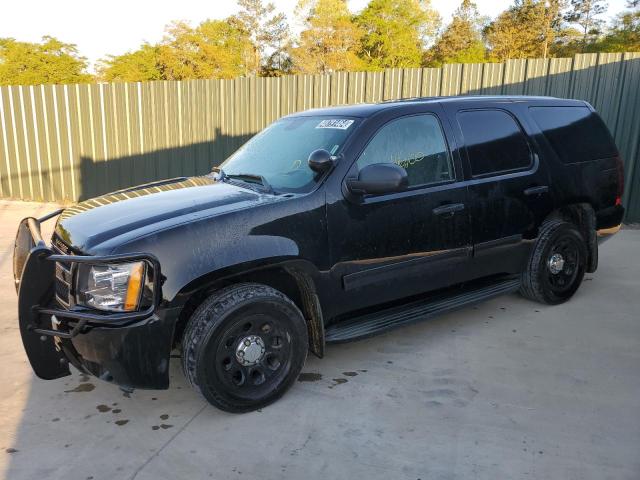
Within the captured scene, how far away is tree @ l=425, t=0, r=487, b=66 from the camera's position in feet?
196

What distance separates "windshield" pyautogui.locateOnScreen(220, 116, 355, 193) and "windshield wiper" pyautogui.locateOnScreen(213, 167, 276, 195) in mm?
14

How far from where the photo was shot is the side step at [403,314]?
3475 millimetres

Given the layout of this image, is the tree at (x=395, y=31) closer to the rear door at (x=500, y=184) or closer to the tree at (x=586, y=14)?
the tree at (x=586, y=14)

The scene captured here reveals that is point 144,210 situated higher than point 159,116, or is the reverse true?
point 159,116

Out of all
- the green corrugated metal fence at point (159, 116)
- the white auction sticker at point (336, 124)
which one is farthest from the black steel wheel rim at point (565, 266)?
the green corrugated metal fence at point (159, 116)

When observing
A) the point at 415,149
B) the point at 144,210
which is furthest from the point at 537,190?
the point at 144,210

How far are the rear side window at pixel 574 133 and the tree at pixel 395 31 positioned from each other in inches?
2166

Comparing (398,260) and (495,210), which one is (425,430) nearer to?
(398,260)

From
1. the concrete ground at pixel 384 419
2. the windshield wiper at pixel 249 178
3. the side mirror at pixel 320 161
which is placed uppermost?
the side mirror at pixel 320 161

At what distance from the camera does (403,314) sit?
3.75 m

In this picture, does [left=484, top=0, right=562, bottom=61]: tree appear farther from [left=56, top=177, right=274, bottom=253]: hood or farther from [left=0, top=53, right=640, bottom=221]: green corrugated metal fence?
[left=56, top=177, right=274, bottom=253]: hood

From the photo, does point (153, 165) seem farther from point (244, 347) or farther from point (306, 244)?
point (244, 347)

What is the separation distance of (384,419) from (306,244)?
1.15 meters

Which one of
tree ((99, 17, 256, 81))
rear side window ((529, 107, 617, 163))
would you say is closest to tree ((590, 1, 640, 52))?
tree ((99, 17, 256, 81))
